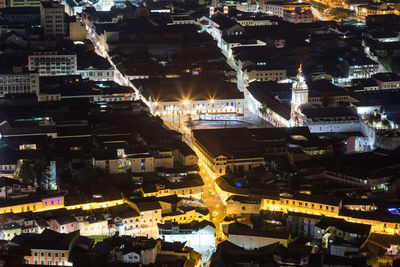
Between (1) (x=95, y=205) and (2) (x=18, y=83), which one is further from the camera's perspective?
(2) (x=18, y=83)

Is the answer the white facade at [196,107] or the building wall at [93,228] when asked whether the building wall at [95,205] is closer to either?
the building wall at [93,228]

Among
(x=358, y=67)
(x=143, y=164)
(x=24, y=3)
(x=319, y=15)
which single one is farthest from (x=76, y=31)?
(x=143, y=164)

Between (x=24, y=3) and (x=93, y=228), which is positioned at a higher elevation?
(x=24, y=3)

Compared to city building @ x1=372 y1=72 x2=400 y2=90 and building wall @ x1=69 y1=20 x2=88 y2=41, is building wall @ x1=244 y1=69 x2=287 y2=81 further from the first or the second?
building wall @ x1=69 y1=20 x2=88 y2=41

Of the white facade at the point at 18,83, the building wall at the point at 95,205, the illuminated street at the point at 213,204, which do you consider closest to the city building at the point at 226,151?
the illuminated street at the point at 213,204

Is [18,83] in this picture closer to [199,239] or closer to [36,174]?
[36,174]

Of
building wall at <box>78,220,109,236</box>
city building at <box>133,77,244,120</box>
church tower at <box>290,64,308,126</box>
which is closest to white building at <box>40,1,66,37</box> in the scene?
city building at <box>133,77,244,120</box>
